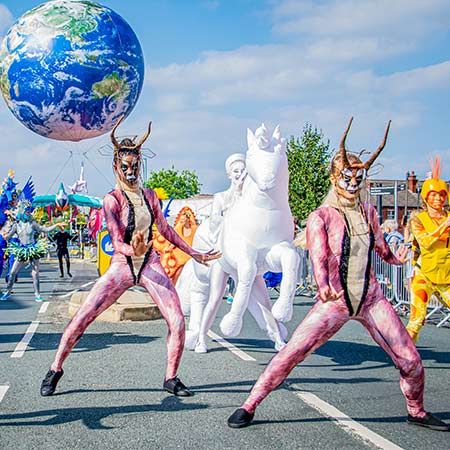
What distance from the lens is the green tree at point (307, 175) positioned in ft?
88.8

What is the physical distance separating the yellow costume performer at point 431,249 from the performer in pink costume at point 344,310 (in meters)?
2.69

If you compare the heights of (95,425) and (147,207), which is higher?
(147,207)

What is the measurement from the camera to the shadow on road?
16.6ft

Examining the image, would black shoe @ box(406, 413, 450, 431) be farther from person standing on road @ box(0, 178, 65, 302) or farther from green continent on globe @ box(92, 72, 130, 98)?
person standing on road @ box(0, 178, 65, 302)

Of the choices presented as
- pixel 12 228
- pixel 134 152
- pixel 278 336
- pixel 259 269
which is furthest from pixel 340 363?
pixel 12 228

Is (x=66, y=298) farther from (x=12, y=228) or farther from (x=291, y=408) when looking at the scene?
(x=291, y=408)

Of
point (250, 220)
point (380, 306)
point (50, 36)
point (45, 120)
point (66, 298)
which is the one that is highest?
point (50, 36)

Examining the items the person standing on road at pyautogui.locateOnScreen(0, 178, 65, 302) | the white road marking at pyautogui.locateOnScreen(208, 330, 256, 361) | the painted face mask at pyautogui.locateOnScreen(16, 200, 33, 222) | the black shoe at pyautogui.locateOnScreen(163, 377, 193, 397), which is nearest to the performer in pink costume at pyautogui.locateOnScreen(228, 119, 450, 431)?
the black shoe at pyautogui.locateOnScreen(163, 377, 193, 397)

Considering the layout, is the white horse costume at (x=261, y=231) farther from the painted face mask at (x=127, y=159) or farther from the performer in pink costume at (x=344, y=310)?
the performer in pink costume at (x=344, y=310)

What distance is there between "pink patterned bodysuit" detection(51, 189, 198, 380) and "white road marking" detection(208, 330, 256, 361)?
6.46 ft

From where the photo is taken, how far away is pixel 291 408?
18.0ft

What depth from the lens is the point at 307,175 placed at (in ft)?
90.9

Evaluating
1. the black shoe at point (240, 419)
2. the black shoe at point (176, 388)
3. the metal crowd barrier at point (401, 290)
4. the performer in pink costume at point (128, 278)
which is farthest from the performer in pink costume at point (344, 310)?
the metal crowd barrier at point (401, 290)

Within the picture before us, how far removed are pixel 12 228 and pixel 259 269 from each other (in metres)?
7.53
